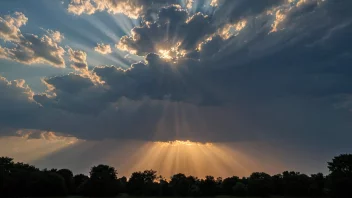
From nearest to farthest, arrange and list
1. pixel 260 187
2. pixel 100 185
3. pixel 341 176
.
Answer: pixel 341 176 → pixel 100 185 → pixel 260 187

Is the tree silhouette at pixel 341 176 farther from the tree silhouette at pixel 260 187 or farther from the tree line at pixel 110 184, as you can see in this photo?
the tree silhouette at pixel 260 187

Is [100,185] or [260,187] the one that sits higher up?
[260,187]

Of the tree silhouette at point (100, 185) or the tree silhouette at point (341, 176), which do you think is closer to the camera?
the tree silhouette at point (341, 176)

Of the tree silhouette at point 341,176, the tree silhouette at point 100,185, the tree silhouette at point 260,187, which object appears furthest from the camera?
the tree silhouette at point 260,187

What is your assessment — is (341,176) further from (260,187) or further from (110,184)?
(110,184)

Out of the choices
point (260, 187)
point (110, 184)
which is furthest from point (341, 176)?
point (110, 184)

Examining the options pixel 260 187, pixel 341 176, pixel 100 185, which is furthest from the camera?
pixel 260 187

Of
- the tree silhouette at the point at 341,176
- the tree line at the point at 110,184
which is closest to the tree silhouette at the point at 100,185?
the tree line at the point at 110,184

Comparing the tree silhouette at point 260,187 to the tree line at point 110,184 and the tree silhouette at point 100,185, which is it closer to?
the tree line at point 110,184

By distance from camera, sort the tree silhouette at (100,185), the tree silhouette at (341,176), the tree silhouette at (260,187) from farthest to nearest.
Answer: the tree silhouette at (260,187), the tree silhouette at (100,185), the tree silhouette at (341,176)

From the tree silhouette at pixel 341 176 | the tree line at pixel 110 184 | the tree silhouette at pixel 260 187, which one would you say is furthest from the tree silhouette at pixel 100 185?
the tree silhouette at pixel 341 176

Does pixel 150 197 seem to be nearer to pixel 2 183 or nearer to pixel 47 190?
pixel 47 190

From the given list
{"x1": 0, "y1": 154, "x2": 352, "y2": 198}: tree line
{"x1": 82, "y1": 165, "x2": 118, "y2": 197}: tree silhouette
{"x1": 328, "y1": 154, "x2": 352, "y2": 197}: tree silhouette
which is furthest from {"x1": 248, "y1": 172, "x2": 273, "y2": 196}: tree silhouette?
{"x1": 82, "y1": 165, "x2": 118, "y2": 197}: tree silhouette

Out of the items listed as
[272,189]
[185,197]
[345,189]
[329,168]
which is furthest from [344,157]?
[185,197]
